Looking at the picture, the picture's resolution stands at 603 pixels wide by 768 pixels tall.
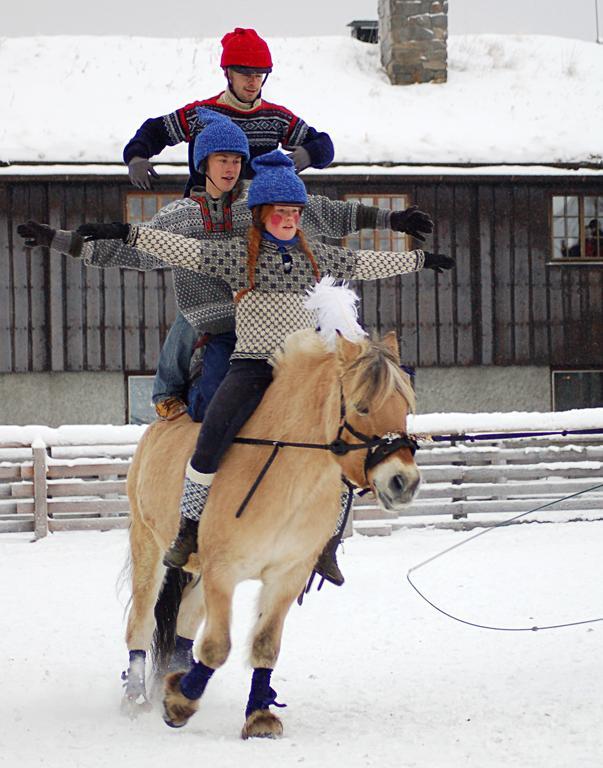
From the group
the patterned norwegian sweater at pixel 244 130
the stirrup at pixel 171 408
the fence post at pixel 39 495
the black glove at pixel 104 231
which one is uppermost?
the patterned norwegian sweater at pixel 244 130

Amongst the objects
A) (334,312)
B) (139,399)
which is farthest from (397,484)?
(139,399)

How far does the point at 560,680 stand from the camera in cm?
597

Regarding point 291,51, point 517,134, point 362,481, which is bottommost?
point 362,481

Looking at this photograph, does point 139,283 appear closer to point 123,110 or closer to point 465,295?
point 123,110

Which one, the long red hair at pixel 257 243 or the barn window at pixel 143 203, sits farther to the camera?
the barn window at pixel 143 203

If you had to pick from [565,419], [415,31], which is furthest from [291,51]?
[565,419]

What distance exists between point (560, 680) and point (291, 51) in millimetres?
17965

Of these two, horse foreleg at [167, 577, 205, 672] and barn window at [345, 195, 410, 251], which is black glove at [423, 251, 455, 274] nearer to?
horse foreleg at [167, 577, 205, 672]

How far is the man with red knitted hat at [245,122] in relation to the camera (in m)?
5.68

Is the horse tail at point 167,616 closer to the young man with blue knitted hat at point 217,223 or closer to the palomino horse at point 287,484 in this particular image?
the palomino horse at point 287,484

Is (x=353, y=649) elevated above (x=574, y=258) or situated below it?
below

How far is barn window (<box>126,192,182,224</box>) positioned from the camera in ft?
58.4

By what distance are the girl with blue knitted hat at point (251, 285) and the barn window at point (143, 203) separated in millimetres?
13078

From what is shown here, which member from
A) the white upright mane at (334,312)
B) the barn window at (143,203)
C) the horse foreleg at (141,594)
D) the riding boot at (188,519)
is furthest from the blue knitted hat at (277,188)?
the barn window at (143,203)
